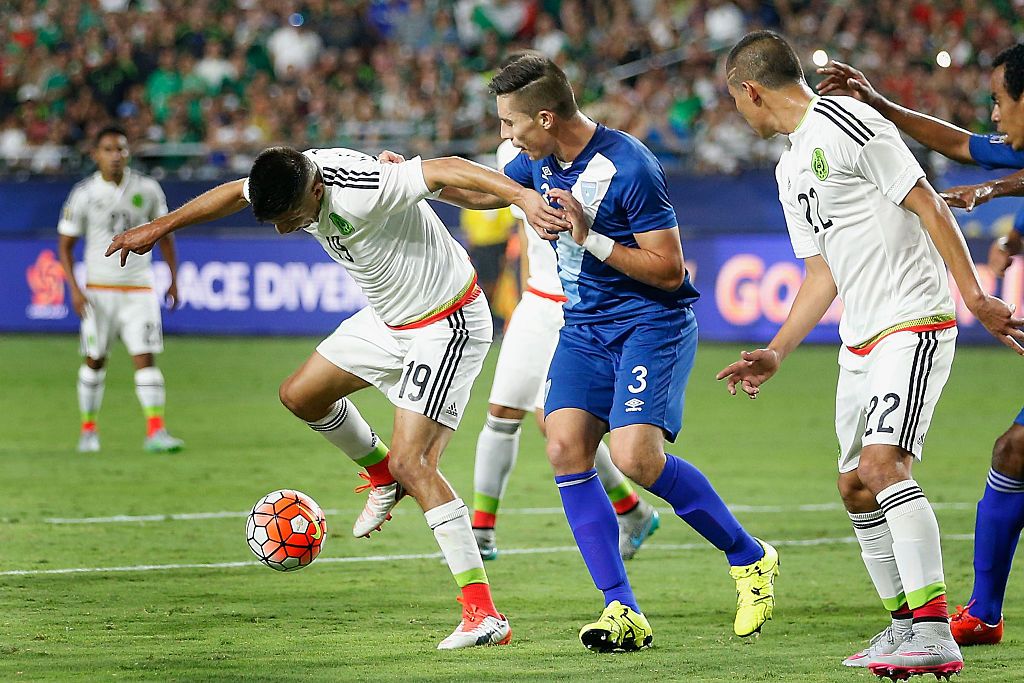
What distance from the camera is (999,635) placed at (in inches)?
229

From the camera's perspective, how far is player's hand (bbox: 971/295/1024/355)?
16.3ft

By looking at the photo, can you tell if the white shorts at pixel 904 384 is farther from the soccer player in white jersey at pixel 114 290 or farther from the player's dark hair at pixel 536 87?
the soccer player in white jersey at pixel 114 290

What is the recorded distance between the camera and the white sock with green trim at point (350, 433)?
7.17m

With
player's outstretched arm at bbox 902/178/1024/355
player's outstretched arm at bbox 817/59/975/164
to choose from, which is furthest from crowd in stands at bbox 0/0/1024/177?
player's outstretched arm at bbox 902/178/1024/355

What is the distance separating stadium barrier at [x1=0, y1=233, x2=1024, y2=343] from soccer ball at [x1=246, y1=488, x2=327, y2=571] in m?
11.8

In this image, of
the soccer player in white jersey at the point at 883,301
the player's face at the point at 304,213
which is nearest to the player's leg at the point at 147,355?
the player's face at the point at 304,213

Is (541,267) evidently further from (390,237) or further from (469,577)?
(469,577)

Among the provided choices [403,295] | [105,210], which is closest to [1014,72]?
[403,295]

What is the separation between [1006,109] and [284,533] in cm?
354

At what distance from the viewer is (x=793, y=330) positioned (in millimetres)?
5773

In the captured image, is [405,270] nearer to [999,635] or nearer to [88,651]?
[88,651]

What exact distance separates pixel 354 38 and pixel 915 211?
64.8 feet

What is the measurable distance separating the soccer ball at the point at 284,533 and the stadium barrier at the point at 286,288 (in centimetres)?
1180

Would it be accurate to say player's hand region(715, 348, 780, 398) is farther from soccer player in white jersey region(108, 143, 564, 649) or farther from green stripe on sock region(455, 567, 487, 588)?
green stripe on sock region(455, 567, 487, 588)
